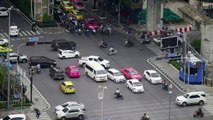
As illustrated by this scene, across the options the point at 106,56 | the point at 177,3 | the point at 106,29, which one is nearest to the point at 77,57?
the point at 106,56

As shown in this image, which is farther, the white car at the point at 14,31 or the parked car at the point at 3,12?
the parked car at the point at 3,12

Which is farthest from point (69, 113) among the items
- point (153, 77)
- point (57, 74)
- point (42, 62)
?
point (42, 62)

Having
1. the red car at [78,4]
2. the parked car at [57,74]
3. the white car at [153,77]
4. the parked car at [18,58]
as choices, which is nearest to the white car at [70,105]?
the parked car at [57,74]

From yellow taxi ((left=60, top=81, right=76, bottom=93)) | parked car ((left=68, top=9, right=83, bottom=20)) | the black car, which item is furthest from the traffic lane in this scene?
parked car ((left=68, top=9, right=83, bottom=20))

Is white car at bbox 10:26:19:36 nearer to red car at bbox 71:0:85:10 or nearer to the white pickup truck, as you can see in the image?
the white pickup truck

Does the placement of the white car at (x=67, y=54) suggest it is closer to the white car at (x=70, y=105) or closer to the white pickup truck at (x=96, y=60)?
the white pickup truck at (x=96, y=60)

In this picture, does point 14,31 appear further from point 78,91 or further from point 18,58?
point 78,91
